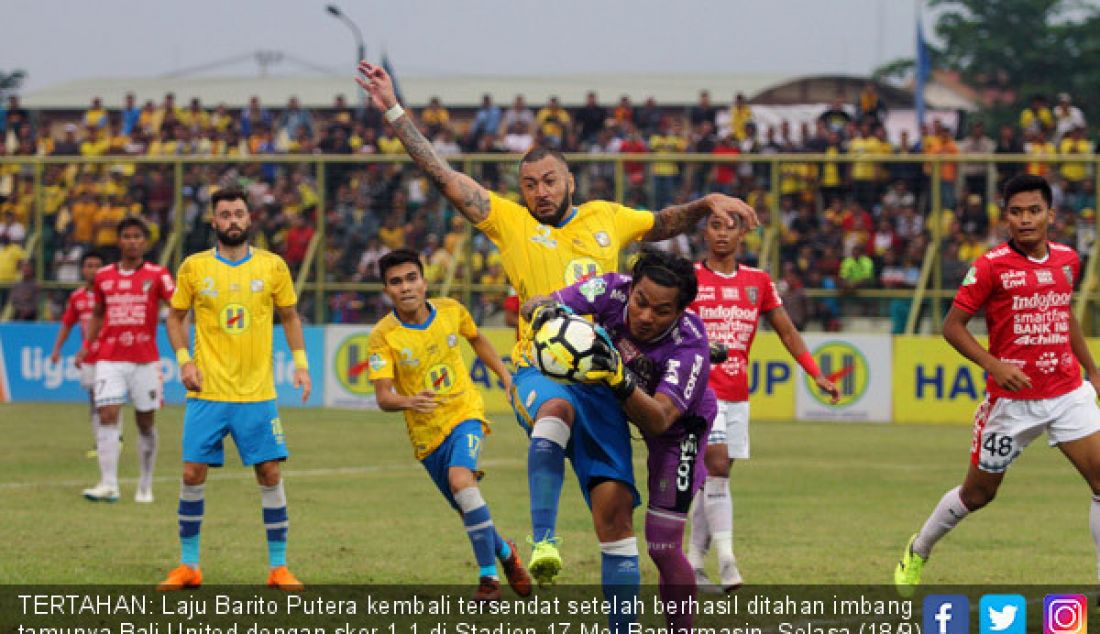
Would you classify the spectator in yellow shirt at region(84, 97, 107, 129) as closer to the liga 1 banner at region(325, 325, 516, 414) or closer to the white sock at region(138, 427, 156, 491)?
the liga 1 banner at region(325, 325, 516, 414)

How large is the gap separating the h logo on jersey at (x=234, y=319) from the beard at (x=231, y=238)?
1.31ft

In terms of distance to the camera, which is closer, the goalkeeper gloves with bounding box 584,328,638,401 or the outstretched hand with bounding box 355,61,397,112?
the goalkeeper gloves with bounding box 584,328,638,401

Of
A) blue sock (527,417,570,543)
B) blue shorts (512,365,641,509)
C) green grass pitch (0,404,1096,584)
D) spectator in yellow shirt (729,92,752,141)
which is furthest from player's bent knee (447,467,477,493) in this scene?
spectator in yellow shirt (729,92,752,141)

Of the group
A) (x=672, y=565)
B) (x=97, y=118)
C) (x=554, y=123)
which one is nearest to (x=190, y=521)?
(x=672, y=565)

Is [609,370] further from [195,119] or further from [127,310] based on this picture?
[195,119]

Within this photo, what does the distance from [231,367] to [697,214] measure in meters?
3.48

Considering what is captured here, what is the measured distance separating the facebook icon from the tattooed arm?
7.77ft

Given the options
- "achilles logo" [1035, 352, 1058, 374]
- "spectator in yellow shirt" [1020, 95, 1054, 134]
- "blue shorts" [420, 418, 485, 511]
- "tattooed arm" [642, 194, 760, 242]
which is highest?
"spectator in yellow shirt" [1020, 95, 1054, 134]

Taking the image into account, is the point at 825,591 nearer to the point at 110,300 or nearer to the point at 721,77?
the point at 110,300

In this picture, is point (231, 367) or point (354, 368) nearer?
point (231, 367)

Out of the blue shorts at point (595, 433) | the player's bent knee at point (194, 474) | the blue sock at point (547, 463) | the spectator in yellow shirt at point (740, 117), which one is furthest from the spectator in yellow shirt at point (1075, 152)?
the blue sock at point (547, 463)

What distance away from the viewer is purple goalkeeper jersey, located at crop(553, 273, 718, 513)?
8023 mm

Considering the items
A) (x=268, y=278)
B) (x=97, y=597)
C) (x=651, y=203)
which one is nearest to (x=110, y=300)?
(x=268, y=278)

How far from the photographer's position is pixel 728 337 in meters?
11.6
